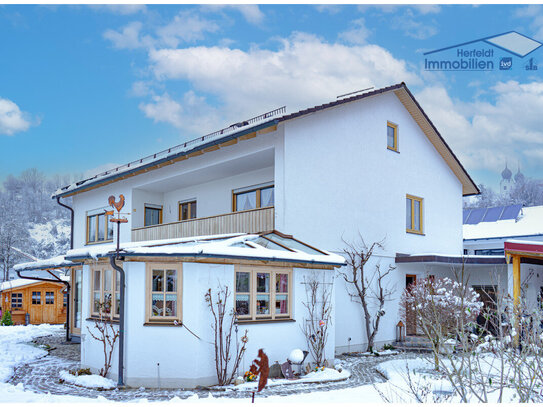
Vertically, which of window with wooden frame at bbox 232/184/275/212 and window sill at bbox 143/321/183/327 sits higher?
window with wooden frame at bbox 232/184/275/212

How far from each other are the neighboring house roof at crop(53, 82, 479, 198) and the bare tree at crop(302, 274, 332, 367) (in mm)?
4560

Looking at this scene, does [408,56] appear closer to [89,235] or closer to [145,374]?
[89,235]

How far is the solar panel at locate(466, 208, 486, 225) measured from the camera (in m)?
31.7

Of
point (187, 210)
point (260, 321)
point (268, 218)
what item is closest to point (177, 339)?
point (260, 321)

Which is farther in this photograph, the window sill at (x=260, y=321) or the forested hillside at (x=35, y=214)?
the forested hillside at (x=35, y=214)

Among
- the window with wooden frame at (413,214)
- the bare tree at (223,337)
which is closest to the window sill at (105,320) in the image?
the bare tree at (223,337)

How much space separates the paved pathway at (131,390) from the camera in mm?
10648

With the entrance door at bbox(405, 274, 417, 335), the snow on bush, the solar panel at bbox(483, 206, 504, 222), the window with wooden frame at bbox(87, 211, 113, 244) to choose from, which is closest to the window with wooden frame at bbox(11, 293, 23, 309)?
the window with wooden frame at bbox(87, 211, 113, 244)

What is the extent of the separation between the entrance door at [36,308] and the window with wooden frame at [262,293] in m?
21.8

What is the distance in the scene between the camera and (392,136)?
19.9 metres

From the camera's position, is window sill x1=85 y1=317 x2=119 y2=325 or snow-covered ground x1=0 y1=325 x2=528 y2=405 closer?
snow-covered ground x1=0 y1=325 x2=528 y2=405

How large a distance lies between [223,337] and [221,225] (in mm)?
5786

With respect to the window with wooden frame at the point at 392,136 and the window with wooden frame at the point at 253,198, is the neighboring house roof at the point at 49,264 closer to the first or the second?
the window with wooden frame at the point at 253,198

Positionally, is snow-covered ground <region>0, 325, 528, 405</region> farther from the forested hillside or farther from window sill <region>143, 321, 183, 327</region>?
the forested hillside
